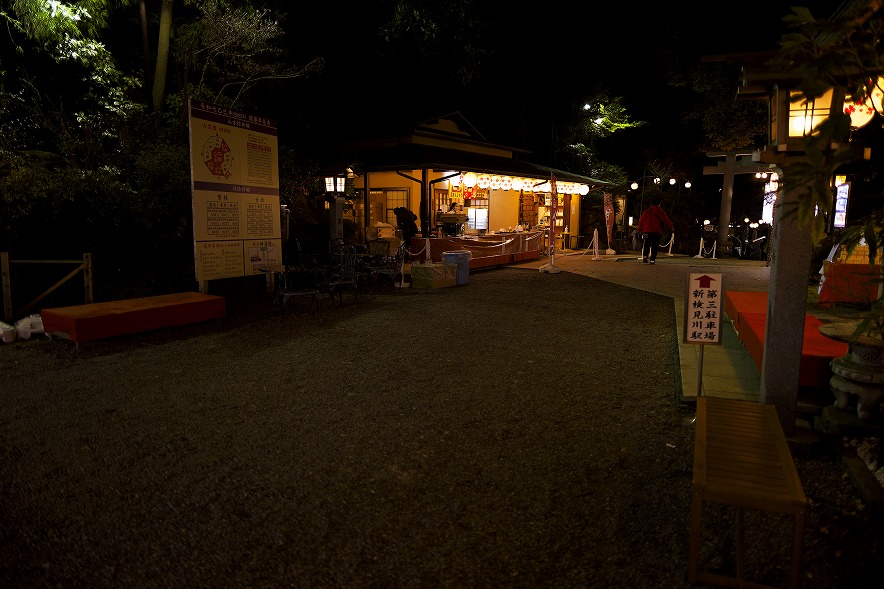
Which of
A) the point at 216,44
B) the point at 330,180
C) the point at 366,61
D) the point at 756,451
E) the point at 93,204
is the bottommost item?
the point at 756,451

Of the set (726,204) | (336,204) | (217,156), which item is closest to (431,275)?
(336,204)

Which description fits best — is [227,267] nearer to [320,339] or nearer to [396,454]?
[320,339]

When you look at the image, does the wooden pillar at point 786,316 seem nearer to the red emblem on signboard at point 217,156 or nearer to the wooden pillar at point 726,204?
the red emblem on signboard at point 217,156

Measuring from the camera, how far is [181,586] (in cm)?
282

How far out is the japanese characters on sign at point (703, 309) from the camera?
4797 mm

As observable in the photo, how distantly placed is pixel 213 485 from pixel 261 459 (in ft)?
1.51

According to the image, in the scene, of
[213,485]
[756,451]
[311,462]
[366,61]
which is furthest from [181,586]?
[366,61]

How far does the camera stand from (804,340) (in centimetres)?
578

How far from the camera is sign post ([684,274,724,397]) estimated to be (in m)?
4.80

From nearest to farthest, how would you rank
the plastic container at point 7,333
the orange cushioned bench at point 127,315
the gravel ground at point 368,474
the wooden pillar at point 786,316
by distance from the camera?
1. the gravel ground at point 368,474
2. the wooden pillar at point 786,316
3. the orange cushioned bench at point 127,315
4. the plastic container at point 7,333

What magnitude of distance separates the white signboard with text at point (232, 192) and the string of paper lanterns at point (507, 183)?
29.9 feet

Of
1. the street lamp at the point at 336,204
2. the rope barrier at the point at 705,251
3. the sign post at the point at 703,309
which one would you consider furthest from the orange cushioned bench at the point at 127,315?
the rope barrier at the point at 705,251

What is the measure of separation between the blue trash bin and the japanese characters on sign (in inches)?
356

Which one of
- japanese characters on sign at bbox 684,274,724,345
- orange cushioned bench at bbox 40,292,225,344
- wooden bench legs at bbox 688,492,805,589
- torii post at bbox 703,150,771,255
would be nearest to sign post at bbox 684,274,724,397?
japanese characters on sign at bbox 684,274,724,345
